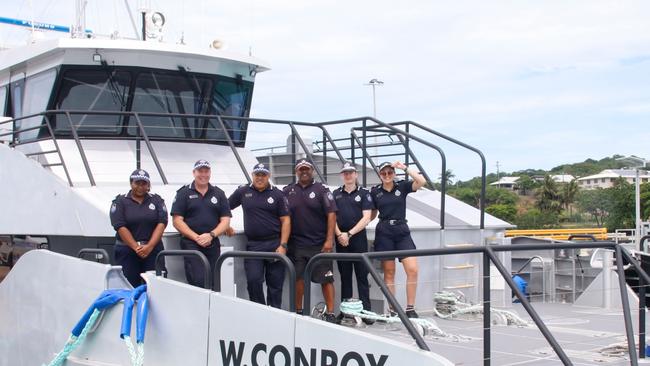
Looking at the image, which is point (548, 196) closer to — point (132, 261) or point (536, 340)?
point (536, 340)

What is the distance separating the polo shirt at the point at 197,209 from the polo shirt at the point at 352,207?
129 cm

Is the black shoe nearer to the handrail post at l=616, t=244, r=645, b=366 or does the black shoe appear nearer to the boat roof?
the handrail post at l=616, t=244, r=645, b=366

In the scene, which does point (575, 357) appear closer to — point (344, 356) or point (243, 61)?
point (344, 356)

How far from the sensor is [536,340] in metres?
6.33

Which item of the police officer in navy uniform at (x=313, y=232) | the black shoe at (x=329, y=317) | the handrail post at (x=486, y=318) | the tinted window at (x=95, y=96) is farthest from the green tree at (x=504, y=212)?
the handrail post at (x=486, y=318)

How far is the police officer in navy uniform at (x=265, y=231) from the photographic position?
6691mm

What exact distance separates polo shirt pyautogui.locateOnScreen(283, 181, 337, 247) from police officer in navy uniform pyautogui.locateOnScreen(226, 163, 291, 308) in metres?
0.20

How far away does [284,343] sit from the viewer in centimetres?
483

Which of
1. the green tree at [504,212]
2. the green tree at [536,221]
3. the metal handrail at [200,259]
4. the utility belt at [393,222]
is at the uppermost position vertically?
the utility belt at [393,222]

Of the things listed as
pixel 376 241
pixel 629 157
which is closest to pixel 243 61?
pixel 376 241

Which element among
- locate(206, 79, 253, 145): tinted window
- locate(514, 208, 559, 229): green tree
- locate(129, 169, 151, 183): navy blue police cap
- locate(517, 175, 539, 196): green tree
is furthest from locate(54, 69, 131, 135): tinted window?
locate(517, 175, 539, 196): green tree

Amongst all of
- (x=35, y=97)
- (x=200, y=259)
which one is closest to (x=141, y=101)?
(x=35, y=97)

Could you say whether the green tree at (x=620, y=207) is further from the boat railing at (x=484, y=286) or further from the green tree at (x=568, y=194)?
the boat railing at (x=484, y=286)

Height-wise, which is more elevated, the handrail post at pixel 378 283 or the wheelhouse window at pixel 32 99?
the wheelhouse window at pixel 32 99
